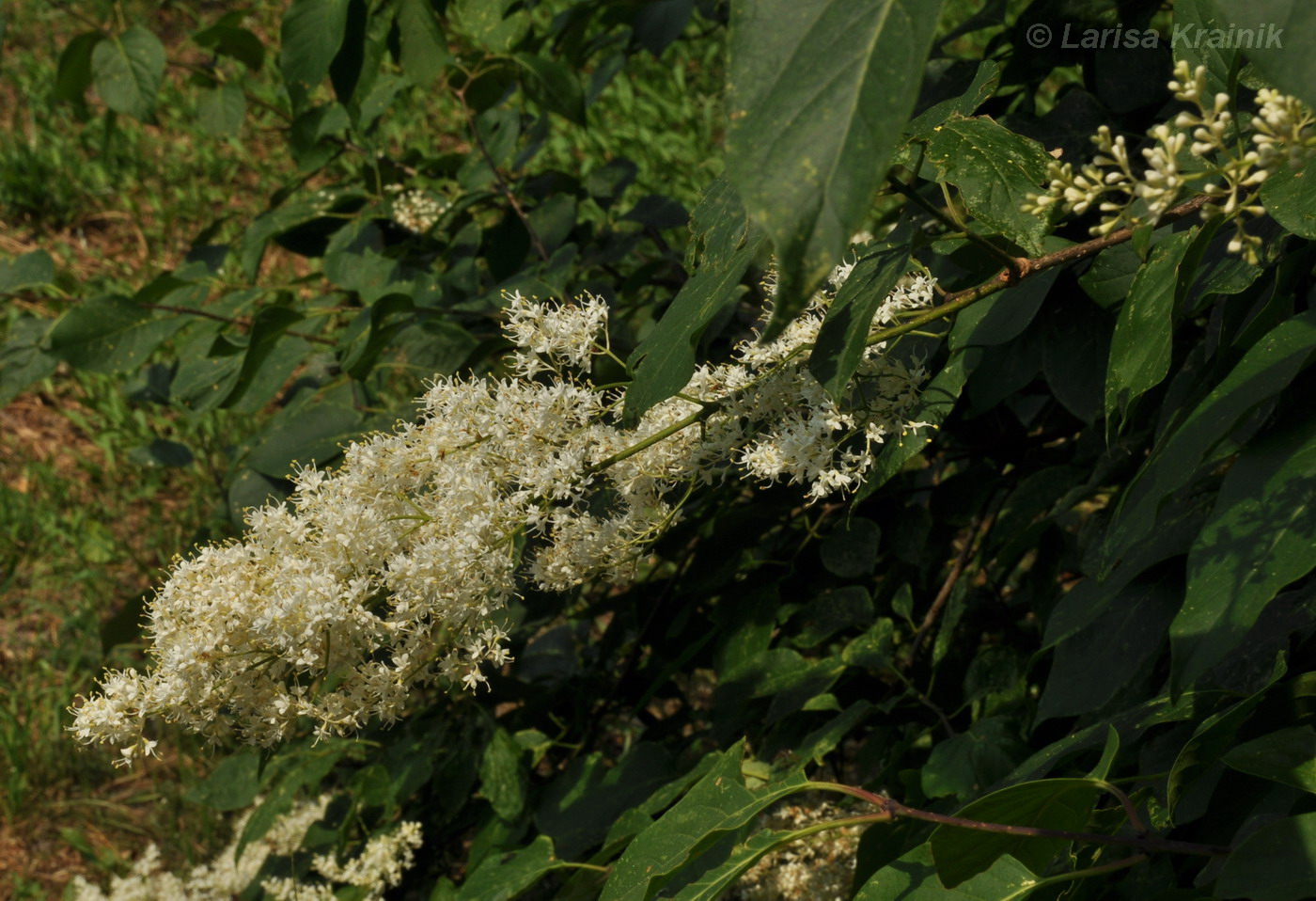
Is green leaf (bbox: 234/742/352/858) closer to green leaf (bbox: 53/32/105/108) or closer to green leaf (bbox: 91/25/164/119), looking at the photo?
green leaf (bbox: 91/25/164/119)

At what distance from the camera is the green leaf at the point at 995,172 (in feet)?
3.08

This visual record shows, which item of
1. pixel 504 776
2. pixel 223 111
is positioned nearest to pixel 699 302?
pixel 504 776

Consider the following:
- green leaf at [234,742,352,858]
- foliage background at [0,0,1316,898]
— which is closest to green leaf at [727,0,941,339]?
foliage background at [0,0,1316,898]

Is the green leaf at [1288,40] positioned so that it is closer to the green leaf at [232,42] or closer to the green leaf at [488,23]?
the green leaf at [488,23]

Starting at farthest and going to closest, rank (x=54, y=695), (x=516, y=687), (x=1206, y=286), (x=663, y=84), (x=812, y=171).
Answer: (x=663, y=84) → (x=54, y=695) → (x=516, y=687) → (x=1206, y=286) → (x=812, y=171)

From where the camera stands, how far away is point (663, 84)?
181 inches

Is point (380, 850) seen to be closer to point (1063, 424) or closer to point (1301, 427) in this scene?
point (1063, 424)

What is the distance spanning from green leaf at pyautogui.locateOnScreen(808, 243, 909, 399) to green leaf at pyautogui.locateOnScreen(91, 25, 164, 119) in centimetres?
176

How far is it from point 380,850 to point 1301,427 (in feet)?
5.34

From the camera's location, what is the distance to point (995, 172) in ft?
3.15

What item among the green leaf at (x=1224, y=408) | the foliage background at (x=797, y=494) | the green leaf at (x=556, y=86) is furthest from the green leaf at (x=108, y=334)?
the green leaf at (x=1224, y=408)

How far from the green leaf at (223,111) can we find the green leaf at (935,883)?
2.09 metres

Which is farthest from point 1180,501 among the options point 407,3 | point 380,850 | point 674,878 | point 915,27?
point 380,850

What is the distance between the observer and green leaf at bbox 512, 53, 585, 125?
2.04 meters
